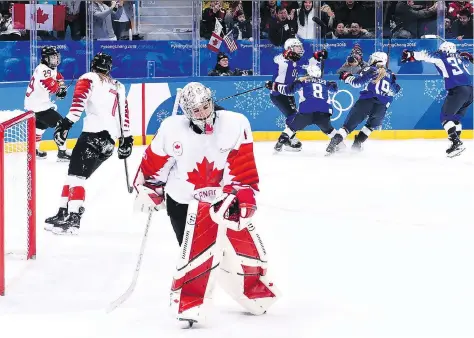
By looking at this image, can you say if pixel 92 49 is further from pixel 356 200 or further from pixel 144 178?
pixel 144 178

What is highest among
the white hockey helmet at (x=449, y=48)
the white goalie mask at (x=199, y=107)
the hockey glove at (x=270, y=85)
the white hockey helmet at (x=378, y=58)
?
the white hockey helmet at (x=449, y=48)

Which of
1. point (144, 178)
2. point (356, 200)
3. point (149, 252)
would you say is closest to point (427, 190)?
point (356, 200)

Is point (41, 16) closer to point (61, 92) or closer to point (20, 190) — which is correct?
point (61, 92)

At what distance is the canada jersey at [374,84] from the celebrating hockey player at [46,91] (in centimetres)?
310

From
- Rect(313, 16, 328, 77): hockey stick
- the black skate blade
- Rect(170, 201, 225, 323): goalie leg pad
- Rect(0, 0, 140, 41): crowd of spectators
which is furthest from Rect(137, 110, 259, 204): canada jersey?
Rect(313, 16, 328, 77): hockey stick

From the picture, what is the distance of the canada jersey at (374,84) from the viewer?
11.7 meters

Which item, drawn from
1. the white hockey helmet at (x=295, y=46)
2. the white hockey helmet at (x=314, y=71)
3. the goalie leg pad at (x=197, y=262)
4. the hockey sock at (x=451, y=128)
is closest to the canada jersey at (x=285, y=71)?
the white hockey helmet at (x=295, y=46)

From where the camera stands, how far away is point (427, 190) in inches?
374

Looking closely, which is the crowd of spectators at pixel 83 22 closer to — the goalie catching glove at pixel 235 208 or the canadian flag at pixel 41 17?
the canadian flag at pixel 41 17

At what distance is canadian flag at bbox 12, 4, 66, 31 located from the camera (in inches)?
485

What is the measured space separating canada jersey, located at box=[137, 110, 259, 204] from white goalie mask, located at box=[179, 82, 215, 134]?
0.06 m

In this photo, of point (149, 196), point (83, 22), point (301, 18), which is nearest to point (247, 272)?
point (149, 196)

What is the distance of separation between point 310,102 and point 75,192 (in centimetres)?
496

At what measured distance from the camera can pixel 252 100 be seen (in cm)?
1266
